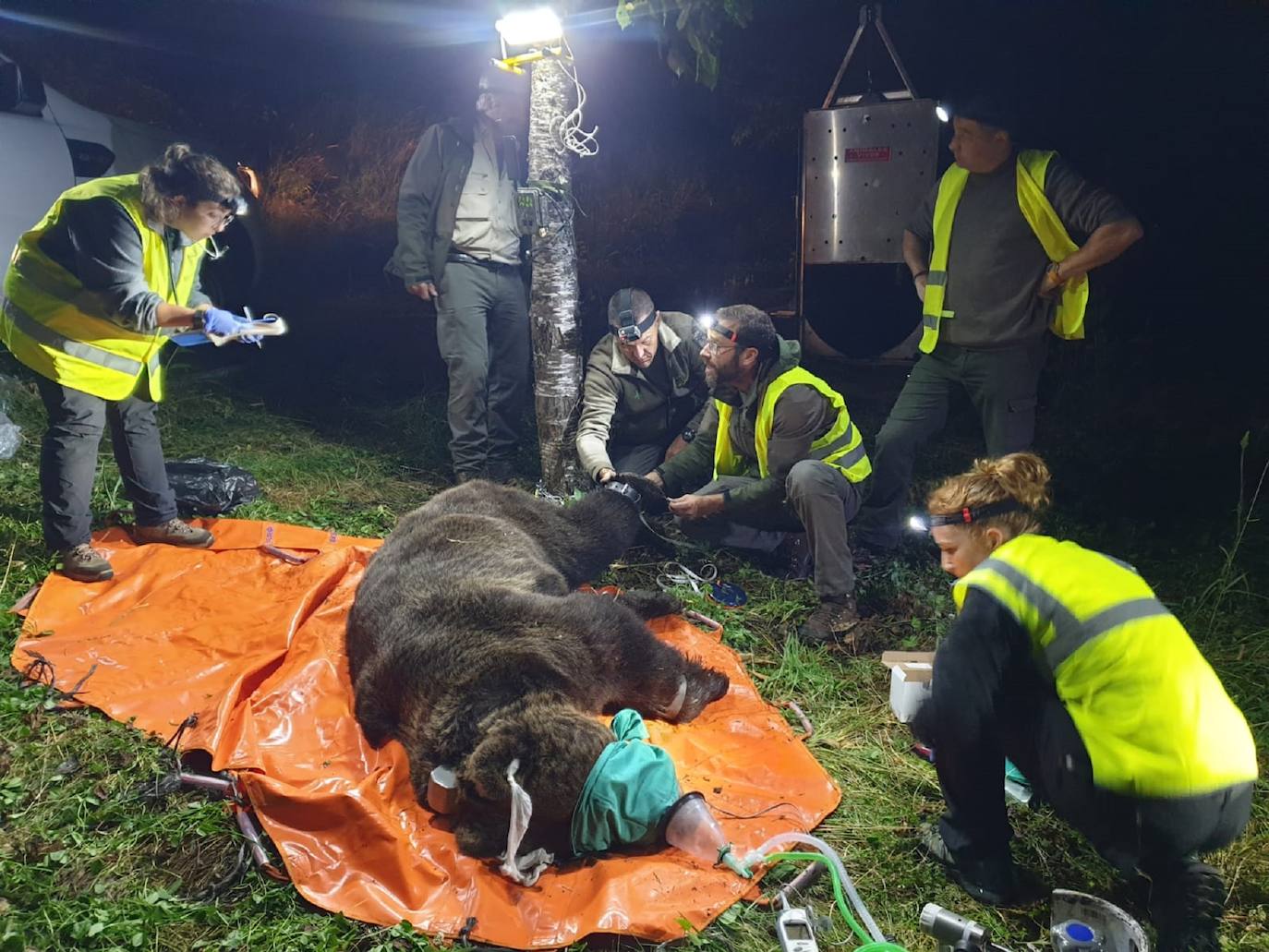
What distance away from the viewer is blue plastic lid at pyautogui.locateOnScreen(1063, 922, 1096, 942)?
2252mm

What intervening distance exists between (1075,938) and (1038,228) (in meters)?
3.43

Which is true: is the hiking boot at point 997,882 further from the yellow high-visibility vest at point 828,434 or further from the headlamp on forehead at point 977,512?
the yellow high-visibility vest at point 828,434

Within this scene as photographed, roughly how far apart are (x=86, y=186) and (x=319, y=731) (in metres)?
3.13

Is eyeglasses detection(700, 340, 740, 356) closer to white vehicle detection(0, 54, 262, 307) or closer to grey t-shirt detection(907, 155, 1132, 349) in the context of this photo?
grey t-shirt detection(907, 155, 1132, 349)

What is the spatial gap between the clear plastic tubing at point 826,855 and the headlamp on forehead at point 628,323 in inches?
134

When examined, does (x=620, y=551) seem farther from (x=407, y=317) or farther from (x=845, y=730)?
(x=407, y=317)

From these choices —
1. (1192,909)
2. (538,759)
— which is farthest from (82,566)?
(1192,909)

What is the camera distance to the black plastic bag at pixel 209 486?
5.56 m

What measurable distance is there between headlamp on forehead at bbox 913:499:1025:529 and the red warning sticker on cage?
4.13 metres

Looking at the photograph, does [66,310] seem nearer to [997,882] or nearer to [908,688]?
[908,688]

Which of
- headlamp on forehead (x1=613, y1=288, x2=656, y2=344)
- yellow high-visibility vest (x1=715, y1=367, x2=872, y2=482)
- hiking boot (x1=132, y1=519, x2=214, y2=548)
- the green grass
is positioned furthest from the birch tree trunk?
hiking boot (x1=132, y1=519, x2=214, y2=548)

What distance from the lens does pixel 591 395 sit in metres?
5.78

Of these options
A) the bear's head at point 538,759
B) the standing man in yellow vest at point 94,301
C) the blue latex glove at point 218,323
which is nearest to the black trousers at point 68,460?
the standing man in yellow vest at point 94,301

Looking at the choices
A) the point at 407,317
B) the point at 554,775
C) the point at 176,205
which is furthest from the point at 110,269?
the point at 407,317
